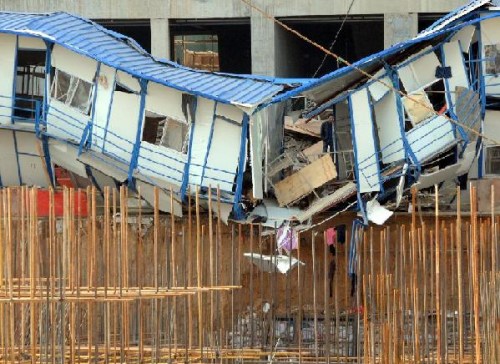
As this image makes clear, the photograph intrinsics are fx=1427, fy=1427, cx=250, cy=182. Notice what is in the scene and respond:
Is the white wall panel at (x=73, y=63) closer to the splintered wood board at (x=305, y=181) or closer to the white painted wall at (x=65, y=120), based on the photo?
the white painted wall at (x=65, y=120)

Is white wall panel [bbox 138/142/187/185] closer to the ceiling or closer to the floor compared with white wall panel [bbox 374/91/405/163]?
closer to the floor

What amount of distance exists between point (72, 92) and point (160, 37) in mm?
7734

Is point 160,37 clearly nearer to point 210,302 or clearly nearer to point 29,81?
point 29,81

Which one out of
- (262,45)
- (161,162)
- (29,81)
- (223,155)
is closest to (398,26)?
(262,45)

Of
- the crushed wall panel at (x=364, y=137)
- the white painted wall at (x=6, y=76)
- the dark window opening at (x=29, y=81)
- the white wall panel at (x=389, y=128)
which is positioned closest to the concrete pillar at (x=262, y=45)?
the dark window opening at (x=29, y=81)

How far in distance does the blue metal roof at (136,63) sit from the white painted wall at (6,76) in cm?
42

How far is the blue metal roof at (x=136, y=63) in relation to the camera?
2531cm

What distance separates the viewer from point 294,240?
80.3ft

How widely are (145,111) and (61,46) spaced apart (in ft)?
6.43

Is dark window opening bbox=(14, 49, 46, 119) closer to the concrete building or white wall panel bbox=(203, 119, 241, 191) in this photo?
white wall panel bbox=(203, 119, 241, 191)

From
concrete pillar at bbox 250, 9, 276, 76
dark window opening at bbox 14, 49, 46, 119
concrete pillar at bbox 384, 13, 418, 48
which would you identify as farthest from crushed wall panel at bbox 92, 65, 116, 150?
concrete pillar at bbox 384, 13, 418, 48

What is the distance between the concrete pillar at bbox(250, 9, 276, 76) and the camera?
33.5 meters

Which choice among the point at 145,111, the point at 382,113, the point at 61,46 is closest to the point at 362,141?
the point at 382,113

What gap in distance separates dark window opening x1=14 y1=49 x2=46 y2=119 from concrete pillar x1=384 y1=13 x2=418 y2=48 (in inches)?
355
